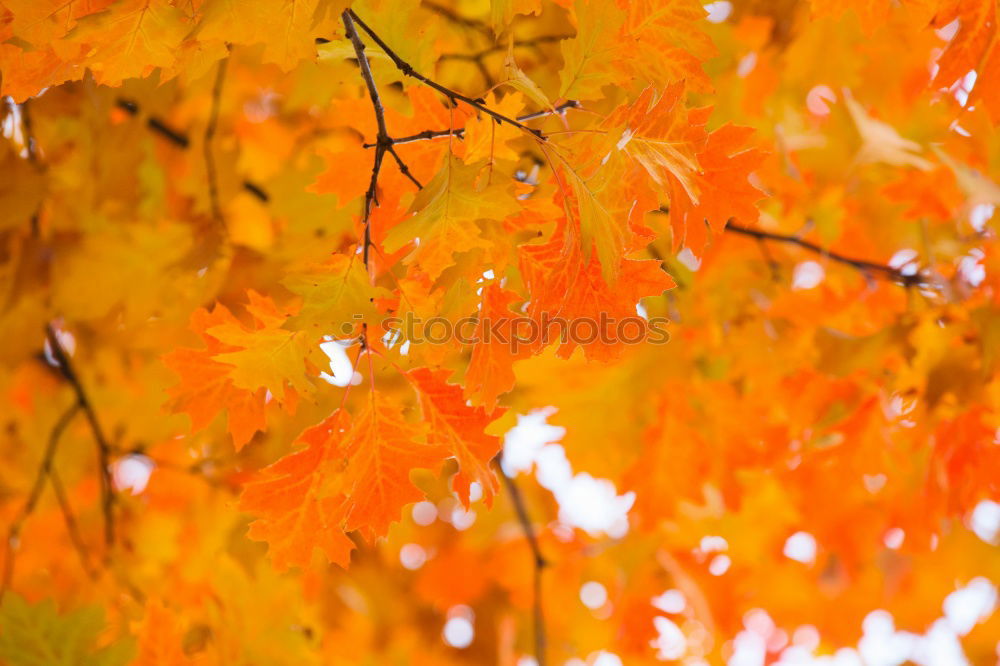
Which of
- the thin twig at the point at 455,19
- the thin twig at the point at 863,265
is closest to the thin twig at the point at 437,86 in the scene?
the thin twig at the point at 455,19

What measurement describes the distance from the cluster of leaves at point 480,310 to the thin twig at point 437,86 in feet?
0.04

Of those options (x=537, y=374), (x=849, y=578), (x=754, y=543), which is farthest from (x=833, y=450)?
(x=849, y=578)

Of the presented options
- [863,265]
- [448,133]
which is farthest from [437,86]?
[863,265]

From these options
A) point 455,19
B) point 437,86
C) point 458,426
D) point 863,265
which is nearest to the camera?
point 437,86

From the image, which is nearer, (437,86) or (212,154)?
(437,86)

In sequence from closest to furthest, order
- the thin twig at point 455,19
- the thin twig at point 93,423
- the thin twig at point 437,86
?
the thin twig at point 437,86
the thin twig at point 455,19
the thin twig at point 93,423

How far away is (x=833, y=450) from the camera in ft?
6.33

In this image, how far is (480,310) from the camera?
40.5 inches

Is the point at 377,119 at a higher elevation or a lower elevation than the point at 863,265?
higher

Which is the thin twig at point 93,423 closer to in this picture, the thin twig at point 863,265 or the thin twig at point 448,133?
A: the thin twig at point 448,133

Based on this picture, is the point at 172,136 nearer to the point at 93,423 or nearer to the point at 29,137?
the point at 29,137

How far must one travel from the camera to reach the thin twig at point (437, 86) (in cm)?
92

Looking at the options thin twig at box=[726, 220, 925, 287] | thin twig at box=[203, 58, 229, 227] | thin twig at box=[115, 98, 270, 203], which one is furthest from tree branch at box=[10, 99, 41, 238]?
thin twig at box=[726, 220, 925, 287]

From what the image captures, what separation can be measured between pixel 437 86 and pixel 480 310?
282 millimetres
